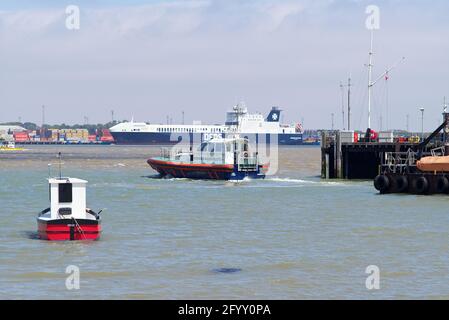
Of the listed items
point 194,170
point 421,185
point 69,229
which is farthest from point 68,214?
point 194,170

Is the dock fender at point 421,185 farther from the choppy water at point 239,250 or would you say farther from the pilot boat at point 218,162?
the pilot boat at point 218,162

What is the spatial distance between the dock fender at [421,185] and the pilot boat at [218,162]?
19.7m

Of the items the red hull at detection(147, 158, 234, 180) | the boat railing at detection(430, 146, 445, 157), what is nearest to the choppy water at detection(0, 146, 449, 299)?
the boat railing at detection(430, 146, 445, 157)

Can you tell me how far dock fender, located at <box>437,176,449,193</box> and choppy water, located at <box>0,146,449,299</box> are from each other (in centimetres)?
116

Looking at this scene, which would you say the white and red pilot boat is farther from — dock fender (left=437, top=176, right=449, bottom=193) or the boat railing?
the boat railing

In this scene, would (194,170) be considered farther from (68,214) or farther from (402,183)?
(68,214)

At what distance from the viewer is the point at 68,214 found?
40719 millimetres

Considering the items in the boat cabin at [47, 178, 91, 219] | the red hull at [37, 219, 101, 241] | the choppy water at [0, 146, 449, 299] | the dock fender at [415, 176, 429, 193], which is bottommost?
the choppy water at [0, 146, 449, 299]

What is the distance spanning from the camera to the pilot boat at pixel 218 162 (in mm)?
85312

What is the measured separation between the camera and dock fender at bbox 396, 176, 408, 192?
6969 centimetres

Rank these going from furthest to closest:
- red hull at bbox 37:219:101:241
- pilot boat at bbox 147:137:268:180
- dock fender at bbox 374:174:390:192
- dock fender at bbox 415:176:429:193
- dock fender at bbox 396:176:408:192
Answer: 1. pilot boat at bbox 147:137:268:180
2. dock fender at bbox 374:174:390:192
3. dock fender at bbox 396:176:408:192
4. dock fender at bbox 415:176:429:193
5. red hull at bbox 37:219:101:241
